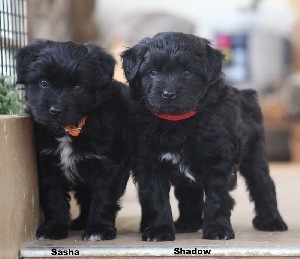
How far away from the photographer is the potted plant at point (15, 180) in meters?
3.17

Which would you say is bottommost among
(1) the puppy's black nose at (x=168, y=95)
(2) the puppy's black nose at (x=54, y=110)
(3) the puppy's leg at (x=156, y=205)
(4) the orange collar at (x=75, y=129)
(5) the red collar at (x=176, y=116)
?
(3) the puppy's leg at (x=156, y=205)

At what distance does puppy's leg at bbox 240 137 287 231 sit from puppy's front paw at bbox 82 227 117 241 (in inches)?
28.6

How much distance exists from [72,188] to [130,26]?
17.5 ft

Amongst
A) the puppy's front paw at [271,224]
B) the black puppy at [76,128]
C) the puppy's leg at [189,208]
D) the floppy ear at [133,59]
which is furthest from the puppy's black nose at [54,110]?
the puppy's front paw at [271,224]

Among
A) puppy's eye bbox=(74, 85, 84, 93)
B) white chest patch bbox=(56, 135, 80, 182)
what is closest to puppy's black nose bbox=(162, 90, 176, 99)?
puppy's eye bbox=(74, 85, 84, 93)

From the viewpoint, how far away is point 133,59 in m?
3.43

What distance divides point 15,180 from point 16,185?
1.0 inches

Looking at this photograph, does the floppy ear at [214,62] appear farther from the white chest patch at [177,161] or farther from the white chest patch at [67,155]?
the white chest patch at [67,155]

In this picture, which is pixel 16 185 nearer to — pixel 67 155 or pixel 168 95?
pixel 67 155

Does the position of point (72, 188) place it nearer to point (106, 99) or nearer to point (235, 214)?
point (106, 99)

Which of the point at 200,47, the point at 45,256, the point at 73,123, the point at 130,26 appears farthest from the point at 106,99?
the point at 130,26

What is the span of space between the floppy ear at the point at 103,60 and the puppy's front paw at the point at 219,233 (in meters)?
0.74

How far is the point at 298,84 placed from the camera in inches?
346

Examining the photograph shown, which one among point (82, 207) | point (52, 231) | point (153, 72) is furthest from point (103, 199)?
point (153, 72)
